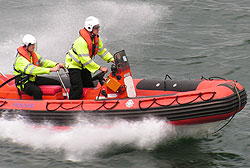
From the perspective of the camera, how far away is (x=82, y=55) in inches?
281

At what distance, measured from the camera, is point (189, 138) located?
23.0ft

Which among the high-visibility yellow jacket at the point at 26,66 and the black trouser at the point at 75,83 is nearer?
the high-visibility yellow jacket at the point at 26,66

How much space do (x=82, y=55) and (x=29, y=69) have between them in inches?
34.1

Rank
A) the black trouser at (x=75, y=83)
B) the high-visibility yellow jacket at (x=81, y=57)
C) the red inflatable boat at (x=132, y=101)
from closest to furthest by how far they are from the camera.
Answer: the red inflatable boat at (x=132, y=101) < the high-visibility yellow jacket at (x=81, y=57) < the black trouser at (x=75, y=83)

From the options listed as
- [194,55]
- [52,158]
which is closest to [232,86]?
[52,158]

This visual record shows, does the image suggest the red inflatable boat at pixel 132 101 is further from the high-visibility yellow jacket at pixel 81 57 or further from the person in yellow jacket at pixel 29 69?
the high-visibility yellow jacket at pixel 81 57

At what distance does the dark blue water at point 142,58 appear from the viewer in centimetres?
665

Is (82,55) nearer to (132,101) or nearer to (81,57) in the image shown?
(81,57)

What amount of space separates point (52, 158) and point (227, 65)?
5.38 metres

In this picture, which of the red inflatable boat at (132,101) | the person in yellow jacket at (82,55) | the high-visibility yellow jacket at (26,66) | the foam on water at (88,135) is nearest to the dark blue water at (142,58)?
the foam on water at (88,135)

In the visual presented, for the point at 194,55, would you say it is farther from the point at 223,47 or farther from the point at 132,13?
the point at 132,13

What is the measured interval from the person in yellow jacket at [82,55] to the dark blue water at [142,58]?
714 mm

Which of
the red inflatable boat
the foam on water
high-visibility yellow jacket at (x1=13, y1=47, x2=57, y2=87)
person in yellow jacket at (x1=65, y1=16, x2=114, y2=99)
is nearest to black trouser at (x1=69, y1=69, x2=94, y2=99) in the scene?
person in yellow jacket at (x1=65, y1=16, x2=114, y2=99)

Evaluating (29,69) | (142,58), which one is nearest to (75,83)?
(29,69)
